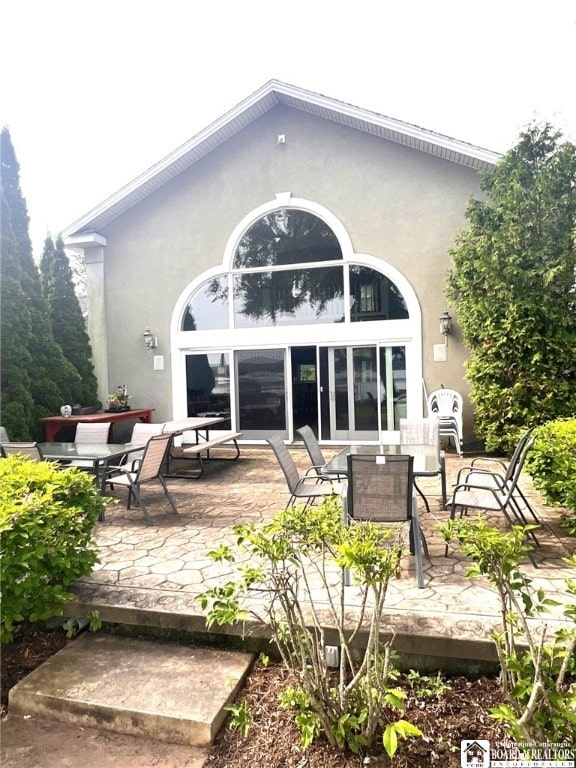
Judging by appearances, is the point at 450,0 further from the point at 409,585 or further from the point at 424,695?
the point at 424,695

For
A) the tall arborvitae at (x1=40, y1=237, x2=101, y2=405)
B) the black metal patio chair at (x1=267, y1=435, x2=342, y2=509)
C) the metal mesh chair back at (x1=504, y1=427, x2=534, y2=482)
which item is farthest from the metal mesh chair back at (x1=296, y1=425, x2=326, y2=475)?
the tall arborvitae at (x1=40, y1=237, x2=101, y2=405)

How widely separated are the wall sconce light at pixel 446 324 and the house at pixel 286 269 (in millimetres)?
160

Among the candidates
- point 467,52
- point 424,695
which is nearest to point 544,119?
point 467,52

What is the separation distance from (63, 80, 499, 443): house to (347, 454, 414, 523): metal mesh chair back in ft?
21.3

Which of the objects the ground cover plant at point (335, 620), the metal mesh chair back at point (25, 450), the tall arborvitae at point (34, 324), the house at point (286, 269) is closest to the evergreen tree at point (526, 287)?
the house at point (286, 269)

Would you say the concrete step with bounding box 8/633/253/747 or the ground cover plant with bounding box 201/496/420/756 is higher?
the ground cover plant with bounding box 201/496/420/756

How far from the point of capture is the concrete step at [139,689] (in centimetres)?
242

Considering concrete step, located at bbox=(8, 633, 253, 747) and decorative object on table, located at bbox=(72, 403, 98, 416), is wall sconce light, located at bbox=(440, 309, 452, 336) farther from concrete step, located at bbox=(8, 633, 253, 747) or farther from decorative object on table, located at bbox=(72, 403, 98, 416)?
concrete step, located at bbox=(8, 633, 253, 747)

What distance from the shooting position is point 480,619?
113 inches

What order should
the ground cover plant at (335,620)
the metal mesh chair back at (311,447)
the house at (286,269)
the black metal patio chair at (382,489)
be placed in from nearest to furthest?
the ground cover plant at (335,620), the black metal patio chair at (382,489), the metal mesh chair back at (311,447), the house at (286,269)

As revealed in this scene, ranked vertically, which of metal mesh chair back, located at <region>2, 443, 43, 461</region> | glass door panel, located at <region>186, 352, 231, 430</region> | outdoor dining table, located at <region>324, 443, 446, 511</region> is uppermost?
glass door panel, located at <region>186, 352, 231, 430</region>

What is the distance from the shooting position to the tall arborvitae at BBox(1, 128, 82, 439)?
32.6 feet

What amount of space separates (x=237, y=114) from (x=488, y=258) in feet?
20.2

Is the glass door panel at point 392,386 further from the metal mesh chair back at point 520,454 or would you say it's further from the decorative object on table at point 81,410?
the decorative object on table at point 81,410
